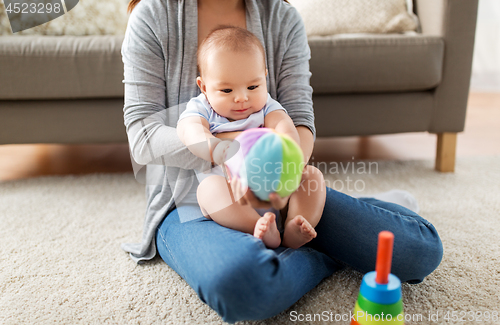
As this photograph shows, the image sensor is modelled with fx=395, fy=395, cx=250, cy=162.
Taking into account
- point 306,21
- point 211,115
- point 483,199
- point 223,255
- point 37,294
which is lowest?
point 483,199

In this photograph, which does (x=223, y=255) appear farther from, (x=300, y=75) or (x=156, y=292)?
(x=300, y=75)

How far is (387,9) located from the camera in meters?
1.50

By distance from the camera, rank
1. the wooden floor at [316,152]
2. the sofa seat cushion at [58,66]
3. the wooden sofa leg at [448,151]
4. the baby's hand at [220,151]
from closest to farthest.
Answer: the baby's hand at [220,151]
the sofa seat cushion at [58,66]
the wooden sofa leg at [448,151]
the wooden floor at [316,152]

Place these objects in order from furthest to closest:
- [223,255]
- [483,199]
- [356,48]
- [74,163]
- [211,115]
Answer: [74,163]
[356,48]
[483,199]
[211,115]
[223,255]

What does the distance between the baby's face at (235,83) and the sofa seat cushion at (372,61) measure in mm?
633

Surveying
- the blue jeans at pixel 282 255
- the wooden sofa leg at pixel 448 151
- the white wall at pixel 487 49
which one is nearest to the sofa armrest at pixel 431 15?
the wooden sofa leg at pixel 448 151

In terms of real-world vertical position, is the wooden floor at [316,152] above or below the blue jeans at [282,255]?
below

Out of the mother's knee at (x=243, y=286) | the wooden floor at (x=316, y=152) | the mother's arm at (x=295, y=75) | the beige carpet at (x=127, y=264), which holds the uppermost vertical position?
the mother's arm at (x=295, y=75)

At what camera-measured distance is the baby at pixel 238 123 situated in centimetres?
69

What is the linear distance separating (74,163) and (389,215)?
1339 millimetres

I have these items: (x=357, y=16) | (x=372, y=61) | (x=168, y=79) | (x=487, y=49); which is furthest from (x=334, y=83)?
(x=487, y=49)

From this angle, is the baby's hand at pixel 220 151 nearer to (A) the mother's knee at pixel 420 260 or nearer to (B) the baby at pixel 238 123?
(B) the baby at pixel 238 123

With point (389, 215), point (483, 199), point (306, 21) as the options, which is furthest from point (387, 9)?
point (389, 215)

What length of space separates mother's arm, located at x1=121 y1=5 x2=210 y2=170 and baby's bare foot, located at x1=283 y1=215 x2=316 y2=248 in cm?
24
